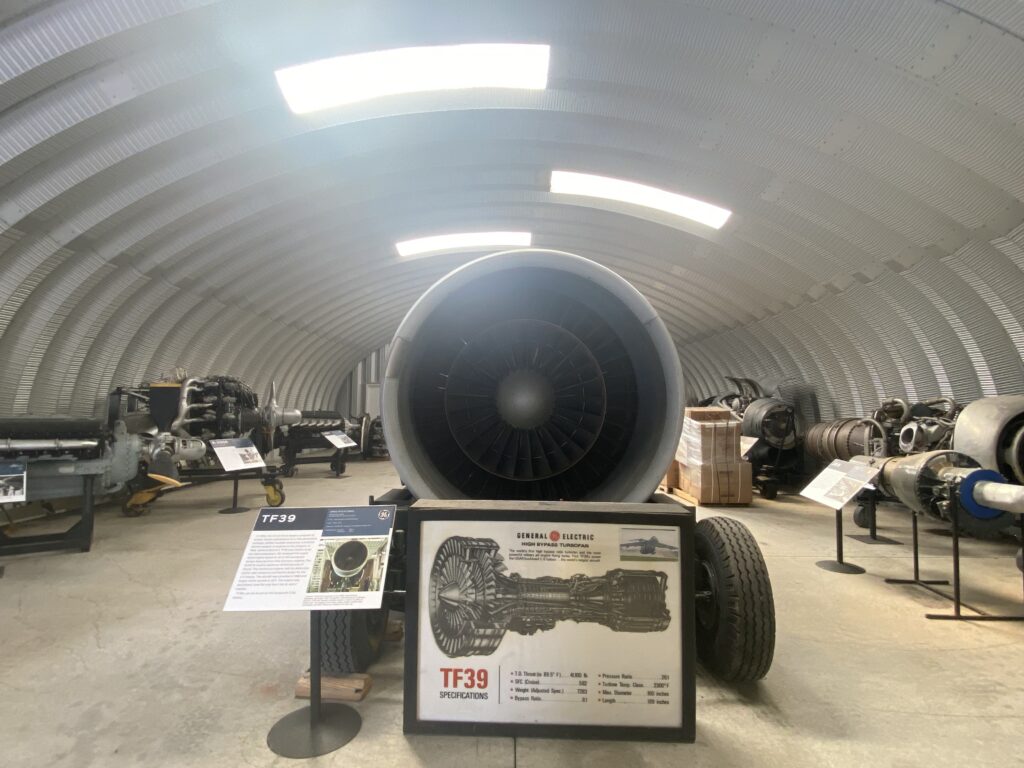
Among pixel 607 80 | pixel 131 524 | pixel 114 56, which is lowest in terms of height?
pixel 131 524

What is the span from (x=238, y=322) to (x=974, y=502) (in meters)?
9.48

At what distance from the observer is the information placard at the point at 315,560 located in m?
1.66

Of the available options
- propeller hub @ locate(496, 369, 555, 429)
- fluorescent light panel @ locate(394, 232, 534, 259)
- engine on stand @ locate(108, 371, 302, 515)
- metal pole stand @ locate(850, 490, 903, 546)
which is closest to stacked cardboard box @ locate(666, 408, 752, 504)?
metal pole stand @ locate(850, 490, 903, 546)

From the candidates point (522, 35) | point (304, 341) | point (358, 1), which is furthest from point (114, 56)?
point (304, 341)

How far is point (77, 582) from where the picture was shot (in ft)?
11.4

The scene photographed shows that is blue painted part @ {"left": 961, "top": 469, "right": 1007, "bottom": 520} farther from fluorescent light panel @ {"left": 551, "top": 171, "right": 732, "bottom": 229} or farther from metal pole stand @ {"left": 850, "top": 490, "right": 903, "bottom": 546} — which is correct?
fluorescent light panel @ {"left": 551, "top": 171, "right": 732, "bottom": 229}

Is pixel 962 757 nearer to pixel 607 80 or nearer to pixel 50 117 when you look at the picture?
pixel 607 80

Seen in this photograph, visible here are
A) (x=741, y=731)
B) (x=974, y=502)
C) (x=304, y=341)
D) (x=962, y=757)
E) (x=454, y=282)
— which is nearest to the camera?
(x=962, y=757)

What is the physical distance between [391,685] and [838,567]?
11.8ft

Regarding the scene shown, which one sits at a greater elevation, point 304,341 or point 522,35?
point 522,35

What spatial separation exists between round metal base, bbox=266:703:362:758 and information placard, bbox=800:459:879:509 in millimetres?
3222

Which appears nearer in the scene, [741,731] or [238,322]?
[741,731]

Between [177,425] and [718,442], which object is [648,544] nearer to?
[718,442]

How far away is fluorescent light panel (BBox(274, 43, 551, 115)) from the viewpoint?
4414mm
